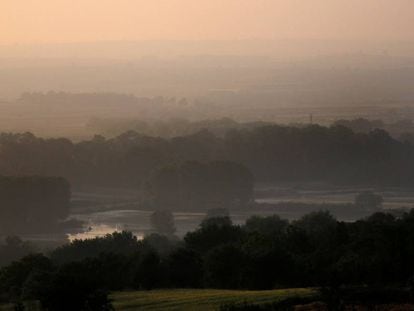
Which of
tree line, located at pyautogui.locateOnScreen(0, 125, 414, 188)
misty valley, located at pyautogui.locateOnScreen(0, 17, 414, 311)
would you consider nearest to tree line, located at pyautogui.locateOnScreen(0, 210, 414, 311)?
misty valley, located at pyautogui.locateOnScreen(0, 17, 414, 311)

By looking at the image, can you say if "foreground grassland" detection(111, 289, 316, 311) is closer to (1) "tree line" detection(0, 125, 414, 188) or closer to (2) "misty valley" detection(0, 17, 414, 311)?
(2) "misty valley" detection(0, 17, 414, 311)

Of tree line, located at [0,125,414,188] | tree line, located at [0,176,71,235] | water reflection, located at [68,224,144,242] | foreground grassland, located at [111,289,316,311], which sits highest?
tree line, located at [0,125,414,188]

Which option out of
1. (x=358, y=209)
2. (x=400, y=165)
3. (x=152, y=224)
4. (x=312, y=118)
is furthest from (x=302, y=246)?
(x=312, y=118)

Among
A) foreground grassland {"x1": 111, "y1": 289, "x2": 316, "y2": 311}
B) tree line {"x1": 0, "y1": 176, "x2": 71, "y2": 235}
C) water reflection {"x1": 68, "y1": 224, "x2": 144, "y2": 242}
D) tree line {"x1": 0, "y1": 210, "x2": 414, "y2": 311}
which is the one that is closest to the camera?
foreground grassland {"x1": 111, "y1": 289, "x2": 316, "y2": 311}

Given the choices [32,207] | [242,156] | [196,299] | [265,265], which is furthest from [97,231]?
[196,299]

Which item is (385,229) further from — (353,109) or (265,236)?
(353,109)

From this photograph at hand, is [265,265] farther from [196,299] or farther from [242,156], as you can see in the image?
[242,156]

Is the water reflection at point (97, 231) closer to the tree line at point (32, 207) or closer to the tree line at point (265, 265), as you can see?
the tree line at point (32, 207)

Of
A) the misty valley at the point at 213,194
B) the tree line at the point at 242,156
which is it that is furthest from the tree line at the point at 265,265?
the tree line at the point at 242,156

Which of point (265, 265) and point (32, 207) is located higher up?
point (32, 207)
